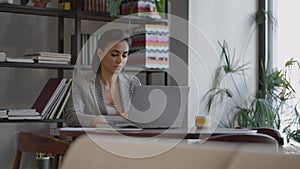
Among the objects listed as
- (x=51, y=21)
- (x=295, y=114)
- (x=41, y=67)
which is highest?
(x=51, y=21)

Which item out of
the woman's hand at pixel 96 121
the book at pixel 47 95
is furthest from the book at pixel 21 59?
the woman's hand at pixel 96 121

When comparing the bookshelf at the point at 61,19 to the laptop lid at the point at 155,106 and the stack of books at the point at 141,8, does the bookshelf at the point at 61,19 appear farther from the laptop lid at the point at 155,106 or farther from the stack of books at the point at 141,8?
the laptop lid at the point at 155,106

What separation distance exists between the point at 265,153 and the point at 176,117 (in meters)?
2.34

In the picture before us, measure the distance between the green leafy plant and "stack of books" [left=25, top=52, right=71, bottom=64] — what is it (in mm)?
1470

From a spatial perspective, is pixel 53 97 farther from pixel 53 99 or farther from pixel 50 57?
pixel 50 57

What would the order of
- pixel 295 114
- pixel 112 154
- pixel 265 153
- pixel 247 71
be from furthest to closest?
pixel 247 71 → pixel 295 114 → pixel 112 154 → pixel 265 153

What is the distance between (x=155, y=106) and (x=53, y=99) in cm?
139

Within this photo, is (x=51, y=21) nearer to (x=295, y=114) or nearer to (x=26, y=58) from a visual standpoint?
(x=26, y=58)

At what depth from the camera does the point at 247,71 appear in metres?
5.29

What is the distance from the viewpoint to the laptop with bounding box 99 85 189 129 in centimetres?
290

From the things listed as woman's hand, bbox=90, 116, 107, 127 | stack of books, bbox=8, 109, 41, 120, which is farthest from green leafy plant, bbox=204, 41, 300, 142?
woman's hand, bbox=90, 116, 107, 127

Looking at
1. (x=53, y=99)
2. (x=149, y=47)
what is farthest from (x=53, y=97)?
(x=149, y=47)

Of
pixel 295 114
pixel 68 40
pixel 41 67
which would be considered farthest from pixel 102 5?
pixel 295 114

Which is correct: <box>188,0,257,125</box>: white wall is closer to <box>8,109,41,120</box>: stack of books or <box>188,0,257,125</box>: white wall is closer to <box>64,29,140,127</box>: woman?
<box>64,29,140,127</box>: woman
